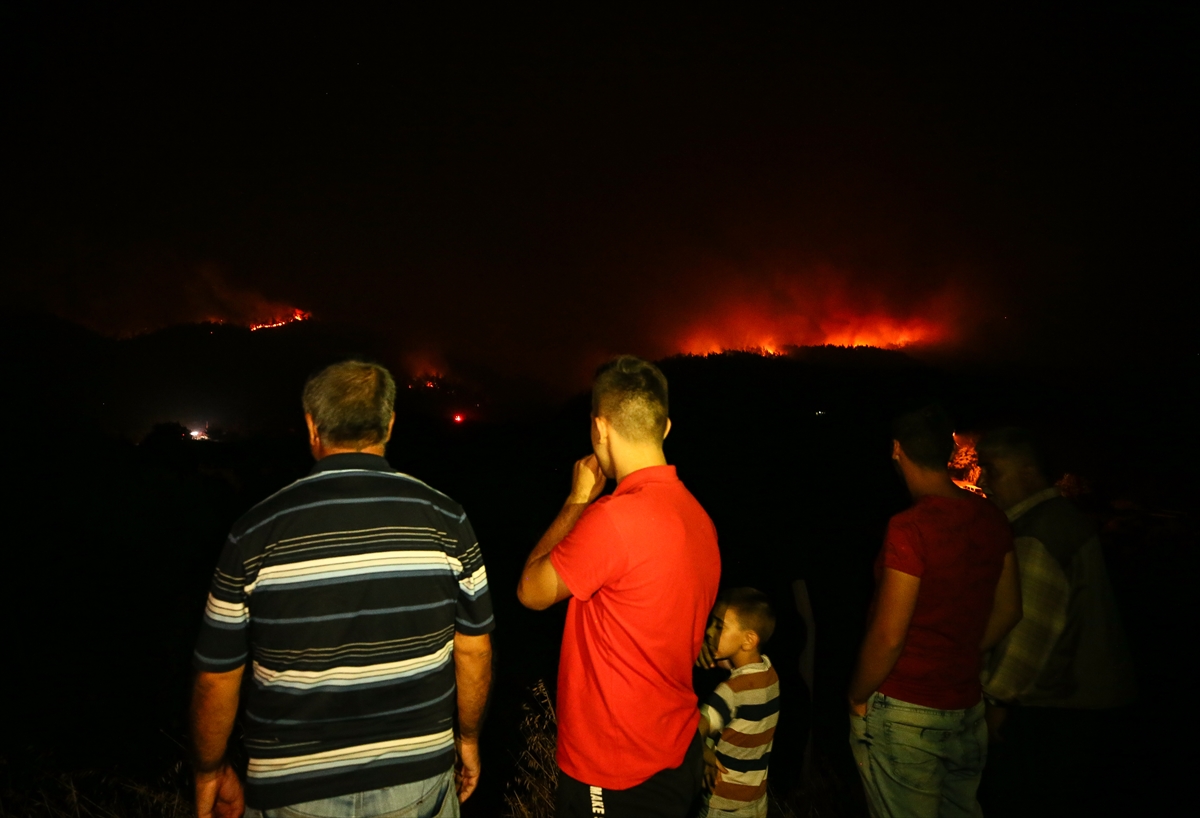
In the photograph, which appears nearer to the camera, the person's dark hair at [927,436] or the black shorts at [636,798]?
the black shorts at [636,798]

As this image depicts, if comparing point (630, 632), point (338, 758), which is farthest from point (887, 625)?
point (338, 758)

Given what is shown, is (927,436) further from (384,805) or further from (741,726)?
(384,805)

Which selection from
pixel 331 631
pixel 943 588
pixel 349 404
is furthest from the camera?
pixel 943 588

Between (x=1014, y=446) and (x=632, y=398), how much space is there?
216cm

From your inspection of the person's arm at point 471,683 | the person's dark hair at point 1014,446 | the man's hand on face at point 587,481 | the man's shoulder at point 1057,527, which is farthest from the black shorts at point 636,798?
the person's dark hair at point 1014,446

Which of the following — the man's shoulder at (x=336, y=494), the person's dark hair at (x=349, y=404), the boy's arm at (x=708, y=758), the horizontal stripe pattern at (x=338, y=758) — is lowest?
the boy's arm at (x=708, y=758)

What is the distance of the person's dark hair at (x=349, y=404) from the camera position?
2094 millimetres

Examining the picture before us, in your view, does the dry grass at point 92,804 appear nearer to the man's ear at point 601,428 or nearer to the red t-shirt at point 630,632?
the red t-shirt at point 630,632

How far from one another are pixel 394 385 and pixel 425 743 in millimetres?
1208

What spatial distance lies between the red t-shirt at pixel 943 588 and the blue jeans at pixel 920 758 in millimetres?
71

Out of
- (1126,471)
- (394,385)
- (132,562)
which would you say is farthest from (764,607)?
(132,562)

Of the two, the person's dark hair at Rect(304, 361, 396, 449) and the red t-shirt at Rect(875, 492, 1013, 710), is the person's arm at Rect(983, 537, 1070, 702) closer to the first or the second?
the red t-shirt at Rect(875, 492, 1013, 710)

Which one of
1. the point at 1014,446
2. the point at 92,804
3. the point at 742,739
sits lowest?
the point at 92,804

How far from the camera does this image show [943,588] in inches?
102
